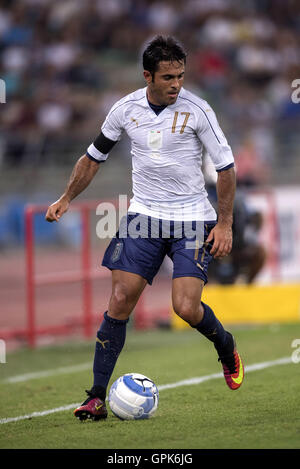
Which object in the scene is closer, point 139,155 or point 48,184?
point 139,155

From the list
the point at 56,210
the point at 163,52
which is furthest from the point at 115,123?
the point at 56,210

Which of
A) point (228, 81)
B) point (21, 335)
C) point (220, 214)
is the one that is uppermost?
point (228, 81)

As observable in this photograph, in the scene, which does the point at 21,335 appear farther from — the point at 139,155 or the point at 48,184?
the point at 48,184

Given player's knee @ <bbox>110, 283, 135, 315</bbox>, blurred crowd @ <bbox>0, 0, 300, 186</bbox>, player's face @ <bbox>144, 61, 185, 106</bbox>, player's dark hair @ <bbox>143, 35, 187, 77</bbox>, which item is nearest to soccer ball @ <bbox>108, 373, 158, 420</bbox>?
player's knee @ <bbox>110, 283, 135, 315</bbox>

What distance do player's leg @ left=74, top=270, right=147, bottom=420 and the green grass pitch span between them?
114mm

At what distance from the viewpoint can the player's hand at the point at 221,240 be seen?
19.0 feet

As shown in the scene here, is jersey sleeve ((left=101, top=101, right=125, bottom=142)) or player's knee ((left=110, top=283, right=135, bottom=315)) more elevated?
jersey sleeve ((left=101, top=101, right=125, bottom=142))

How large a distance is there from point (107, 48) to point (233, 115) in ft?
14.3

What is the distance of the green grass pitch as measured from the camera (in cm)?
509

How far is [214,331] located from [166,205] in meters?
0.89

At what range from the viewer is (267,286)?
1177cm

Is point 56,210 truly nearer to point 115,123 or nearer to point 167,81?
point 115,123

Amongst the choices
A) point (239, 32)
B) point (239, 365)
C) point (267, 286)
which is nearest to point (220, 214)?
point (239, 365)

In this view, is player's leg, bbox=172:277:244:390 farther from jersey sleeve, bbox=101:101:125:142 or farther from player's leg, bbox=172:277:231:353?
jersey sleeve, bbox=101:101:125:142
